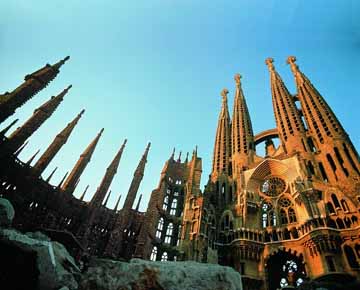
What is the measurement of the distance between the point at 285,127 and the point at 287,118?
101 inches

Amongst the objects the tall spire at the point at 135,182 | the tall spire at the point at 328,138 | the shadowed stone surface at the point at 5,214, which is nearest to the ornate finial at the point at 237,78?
the tall spire at the point at 328,138

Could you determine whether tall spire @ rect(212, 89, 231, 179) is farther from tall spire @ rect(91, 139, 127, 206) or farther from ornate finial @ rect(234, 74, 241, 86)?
tall spire @ rect(91, 139, 127, 206)

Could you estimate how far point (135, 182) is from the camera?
34.2 m

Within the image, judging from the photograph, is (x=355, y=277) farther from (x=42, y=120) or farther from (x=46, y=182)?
(x=42, y=120)

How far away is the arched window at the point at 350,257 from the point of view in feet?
70.4

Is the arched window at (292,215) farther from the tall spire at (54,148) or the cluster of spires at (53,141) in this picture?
the tall spire at (54,148)

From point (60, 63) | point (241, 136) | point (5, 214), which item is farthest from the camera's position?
point (241, 136)

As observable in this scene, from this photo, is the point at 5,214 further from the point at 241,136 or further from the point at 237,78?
the point at 237,78

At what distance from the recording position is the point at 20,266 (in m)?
5.89

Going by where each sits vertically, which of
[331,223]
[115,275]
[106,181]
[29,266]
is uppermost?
[106,181]

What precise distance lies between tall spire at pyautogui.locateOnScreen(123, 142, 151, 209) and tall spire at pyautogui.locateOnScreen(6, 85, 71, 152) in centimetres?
1320

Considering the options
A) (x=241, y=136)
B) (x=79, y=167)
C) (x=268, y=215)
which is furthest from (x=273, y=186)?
(x=79, y=167)

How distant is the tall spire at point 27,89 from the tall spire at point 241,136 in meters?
27.5

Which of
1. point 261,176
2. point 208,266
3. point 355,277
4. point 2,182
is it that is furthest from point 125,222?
point 208,266
